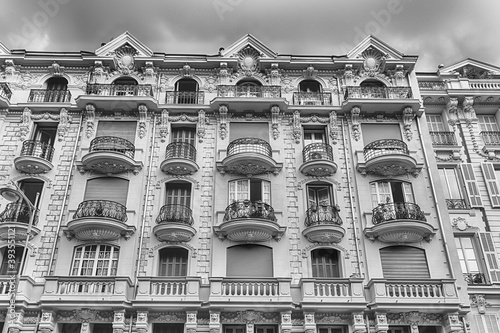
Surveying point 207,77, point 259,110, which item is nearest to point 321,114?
point 259,110

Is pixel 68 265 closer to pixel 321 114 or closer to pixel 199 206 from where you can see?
pixel 199 206

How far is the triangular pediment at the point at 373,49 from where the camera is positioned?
2328 cm

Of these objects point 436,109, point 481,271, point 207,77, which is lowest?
point 481,271

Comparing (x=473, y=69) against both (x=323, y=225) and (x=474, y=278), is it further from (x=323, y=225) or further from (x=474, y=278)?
(x=323, y=225)

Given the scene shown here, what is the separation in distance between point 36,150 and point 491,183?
67.4ft

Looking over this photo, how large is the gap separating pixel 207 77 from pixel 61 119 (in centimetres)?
727

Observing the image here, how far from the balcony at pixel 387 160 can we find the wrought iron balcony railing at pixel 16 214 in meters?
14.1

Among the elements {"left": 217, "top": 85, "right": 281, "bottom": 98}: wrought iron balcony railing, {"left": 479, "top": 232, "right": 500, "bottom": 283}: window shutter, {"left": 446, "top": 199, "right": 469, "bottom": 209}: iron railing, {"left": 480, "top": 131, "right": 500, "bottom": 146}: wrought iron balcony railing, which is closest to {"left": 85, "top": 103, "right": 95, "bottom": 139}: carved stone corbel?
{"left": 217, "top": 85, "right": 281, "bottom": 98}: wrought iron balcony railing

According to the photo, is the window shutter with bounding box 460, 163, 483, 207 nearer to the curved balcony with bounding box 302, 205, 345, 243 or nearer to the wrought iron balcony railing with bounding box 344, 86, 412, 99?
the wrought iron balcony railing with bounding box 344, 86, 412, 99

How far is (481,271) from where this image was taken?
1888 centimetres

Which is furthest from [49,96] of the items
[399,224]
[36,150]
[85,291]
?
[399,224]

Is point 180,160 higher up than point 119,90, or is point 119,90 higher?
point 119,90

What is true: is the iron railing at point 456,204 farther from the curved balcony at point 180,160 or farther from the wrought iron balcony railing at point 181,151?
the wrought iron balcony railing at point 181,151

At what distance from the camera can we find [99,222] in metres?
17.5
